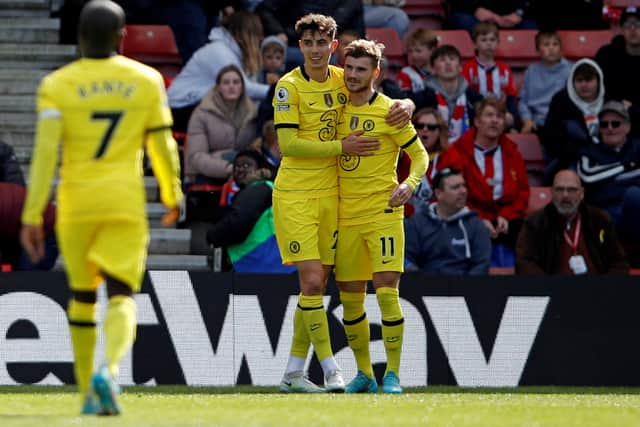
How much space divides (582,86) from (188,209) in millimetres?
3943

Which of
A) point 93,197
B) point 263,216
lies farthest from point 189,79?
point 93,197

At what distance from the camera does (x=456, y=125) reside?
14.1 meters

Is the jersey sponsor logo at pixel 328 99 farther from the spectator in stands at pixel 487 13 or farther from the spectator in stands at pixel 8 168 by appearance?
the spectator in stands at pixel 487 13

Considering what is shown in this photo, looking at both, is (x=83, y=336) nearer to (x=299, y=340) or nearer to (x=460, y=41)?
(x=299, y=340)

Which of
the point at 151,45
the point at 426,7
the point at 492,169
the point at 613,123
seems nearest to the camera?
the point at 492,169

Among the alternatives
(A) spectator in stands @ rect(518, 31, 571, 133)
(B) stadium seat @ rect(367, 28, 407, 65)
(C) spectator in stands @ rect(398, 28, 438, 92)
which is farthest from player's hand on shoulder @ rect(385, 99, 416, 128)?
(B) stadium seat @ rect(367, 28, 407, 65)

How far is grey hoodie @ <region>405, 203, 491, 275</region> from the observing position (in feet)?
39.6

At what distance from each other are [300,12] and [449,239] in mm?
3915

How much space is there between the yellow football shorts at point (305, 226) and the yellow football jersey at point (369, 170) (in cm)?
11

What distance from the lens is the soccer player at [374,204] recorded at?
9.84 metres

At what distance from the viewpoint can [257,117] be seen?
13.5 meters

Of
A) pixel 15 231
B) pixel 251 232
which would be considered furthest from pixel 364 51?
pixel 15 231

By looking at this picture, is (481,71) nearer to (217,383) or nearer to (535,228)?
(535,228)

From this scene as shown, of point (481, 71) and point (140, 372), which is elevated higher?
point (481, 71)
